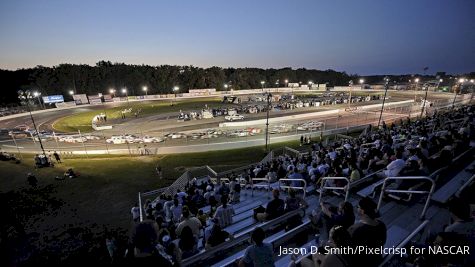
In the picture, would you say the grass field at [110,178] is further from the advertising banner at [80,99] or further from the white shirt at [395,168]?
the advertising banner at [80,99]

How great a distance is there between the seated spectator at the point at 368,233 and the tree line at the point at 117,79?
274 feet

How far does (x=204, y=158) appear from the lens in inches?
1192

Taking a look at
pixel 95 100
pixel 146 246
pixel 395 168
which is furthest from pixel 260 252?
pixel 95 100

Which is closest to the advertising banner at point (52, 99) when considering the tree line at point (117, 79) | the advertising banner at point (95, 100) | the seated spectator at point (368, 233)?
the advertising banner at point (95, 100)

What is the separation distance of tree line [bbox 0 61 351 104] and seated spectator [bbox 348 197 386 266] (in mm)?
83632

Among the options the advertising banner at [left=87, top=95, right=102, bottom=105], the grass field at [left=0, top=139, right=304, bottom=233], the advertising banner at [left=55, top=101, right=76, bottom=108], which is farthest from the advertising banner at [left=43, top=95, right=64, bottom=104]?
the grass field at [left=0, top=139, right=304, bottom=233]

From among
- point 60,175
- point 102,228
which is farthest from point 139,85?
point 102,228

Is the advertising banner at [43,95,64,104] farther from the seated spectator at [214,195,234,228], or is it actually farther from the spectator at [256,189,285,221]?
the spectator at [256,189,285,221]

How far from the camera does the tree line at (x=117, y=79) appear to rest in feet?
303

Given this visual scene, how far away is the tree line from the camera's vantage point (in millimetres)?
92356

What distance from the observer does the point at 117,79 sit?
108 m

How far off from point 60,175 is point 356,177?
2965 cm

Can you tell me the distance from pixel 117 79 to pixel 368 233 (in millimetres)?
122125

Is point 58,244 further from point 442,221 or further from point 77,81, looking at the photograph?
point 77,81
